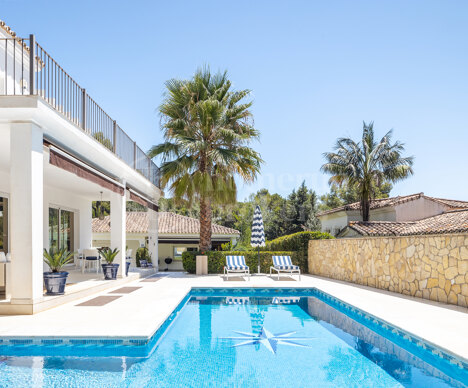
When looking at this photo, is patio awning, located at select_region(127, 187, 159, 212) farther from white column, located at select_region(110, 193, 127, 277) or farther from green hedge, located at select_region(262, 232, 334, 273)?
green hedge, located at select_region(262, 232, 334, 273)

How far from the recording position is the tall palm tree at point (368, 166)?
25.9m

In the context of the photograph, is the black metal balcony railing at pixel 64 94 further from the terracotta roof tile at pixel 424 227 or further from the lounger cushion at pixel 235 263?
the terracotta roof tile at pixel 424 227

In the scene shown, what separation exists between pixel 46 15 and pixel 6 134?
7.67 m

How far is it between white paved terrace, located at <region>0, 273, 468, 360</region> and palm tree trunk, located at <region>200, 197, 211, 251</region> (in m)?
7.60

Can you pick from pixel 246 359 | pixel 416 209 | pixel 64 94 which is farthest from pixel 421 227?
pixel 64 94

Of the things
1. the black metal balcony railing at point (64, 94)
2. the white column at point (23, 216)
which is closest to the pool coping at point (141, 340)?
the white column at point (23, 216)

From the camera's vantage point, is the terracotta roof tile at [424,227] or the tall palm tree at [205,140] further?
the tall palm tree at [205,140]

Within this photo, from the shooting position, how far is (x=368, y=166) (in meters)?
26.1

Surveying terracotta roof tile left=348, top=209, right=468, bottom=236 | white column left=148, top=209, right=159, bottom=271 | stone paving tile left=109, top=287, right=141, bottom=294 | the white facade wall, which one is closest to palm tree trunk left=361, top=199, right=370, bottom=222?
terracotta roof tile left=348, top=209, right=468, bottom=236

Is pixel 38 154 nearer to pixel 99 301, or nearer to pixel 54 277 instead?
pixel 54 277

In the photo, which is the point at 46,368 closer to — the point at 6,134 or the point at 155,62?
the point at 6,134

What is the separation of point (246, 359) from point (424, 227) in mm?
15869

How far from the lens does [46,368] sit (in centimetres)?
519

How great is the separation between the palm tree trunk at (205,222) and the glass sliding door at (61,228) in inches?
232
